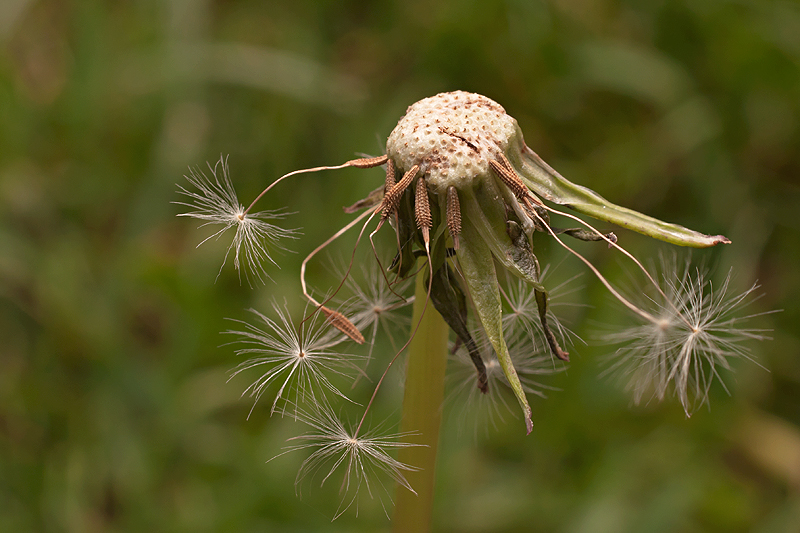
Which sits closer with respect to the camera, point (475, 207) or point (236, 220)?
point (475, 207)

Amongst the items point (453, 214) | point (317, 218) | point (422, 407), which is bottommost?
→ point (422, 407)

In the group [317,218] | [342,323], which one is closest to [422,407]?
[342,323]

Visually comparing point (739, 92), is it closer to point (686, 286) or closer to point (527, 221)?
point (686, 286)

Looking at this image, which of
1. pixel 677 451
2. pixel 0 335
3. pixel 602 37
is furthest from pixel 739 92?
pixel 0 335

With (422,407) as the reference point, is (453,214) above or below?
above

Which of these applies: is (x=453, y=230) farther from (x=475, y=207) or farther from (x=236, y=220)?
(x=236, y=220)

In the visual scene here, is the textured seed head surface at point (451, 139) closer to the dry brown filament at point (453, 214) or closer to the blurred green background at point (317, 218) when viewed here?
the dry brown filament at point (453, 214)

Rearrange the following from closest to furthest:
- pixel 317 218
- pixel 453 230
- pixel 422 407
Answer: pixel 453 230 < pixel 422 407 < pixel 317 218

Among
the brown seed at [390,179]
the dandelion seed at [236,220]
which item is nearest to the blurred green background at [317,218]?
the dandelion seed at [236,220]
